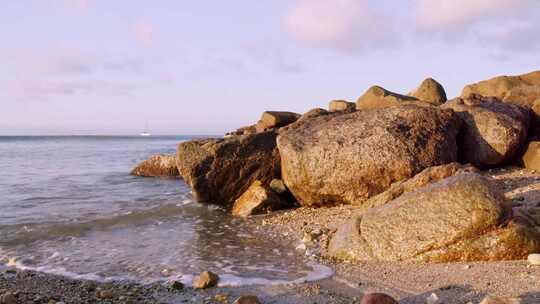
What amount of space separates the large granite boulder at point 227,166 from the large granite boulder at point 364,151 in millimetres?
1372

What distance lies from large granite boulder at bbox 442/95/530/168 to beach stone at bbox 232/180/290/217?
12.9ft

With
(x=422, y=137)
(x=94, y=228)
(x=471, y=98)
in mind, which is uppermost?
(x=471, y=98)

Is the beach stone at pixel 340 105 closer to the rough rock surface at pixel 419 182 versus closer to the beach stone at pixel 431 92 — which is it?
the beach stone at pixel 431 92

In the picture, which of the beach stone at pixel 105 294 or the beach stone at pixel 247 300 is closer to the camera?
the beach stone at pixel 247 300

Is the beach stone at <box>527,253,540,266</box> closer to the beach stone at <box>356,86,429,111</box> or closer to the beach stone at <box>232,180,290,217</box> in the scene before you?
the beach stone at <box>232,180,290,217</box>

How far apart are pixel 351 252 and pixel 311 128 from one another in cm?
416

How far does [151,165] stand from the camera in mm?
20219

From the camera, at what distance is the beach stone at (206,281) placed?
5434 millimetres

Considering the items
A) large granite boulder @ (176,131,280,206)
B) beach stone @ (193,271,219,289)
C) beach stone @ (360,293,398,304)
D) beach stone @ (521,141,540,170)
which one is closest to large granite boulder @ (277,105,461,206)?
large granite boulder @ (176,131,280,206)

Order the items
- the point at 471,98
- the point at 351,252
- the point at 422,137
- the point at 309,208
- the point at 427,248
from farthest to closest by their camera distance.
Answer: the point at 471,98
the point at 309,208
the point at 422,137
the point at 351,252
the point at 427,248

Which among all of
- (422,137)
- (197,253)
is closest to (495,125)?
(422,137)

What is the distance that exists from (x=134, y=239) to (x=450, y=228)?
17.3 ft

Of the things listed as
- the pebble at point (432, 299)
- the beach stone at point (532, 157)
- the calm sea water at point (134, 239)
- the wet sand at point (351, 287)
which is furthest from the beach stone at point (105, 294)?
the beach stone at point (532, 157)

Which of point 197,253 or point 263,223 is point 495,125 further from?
point 197,253
